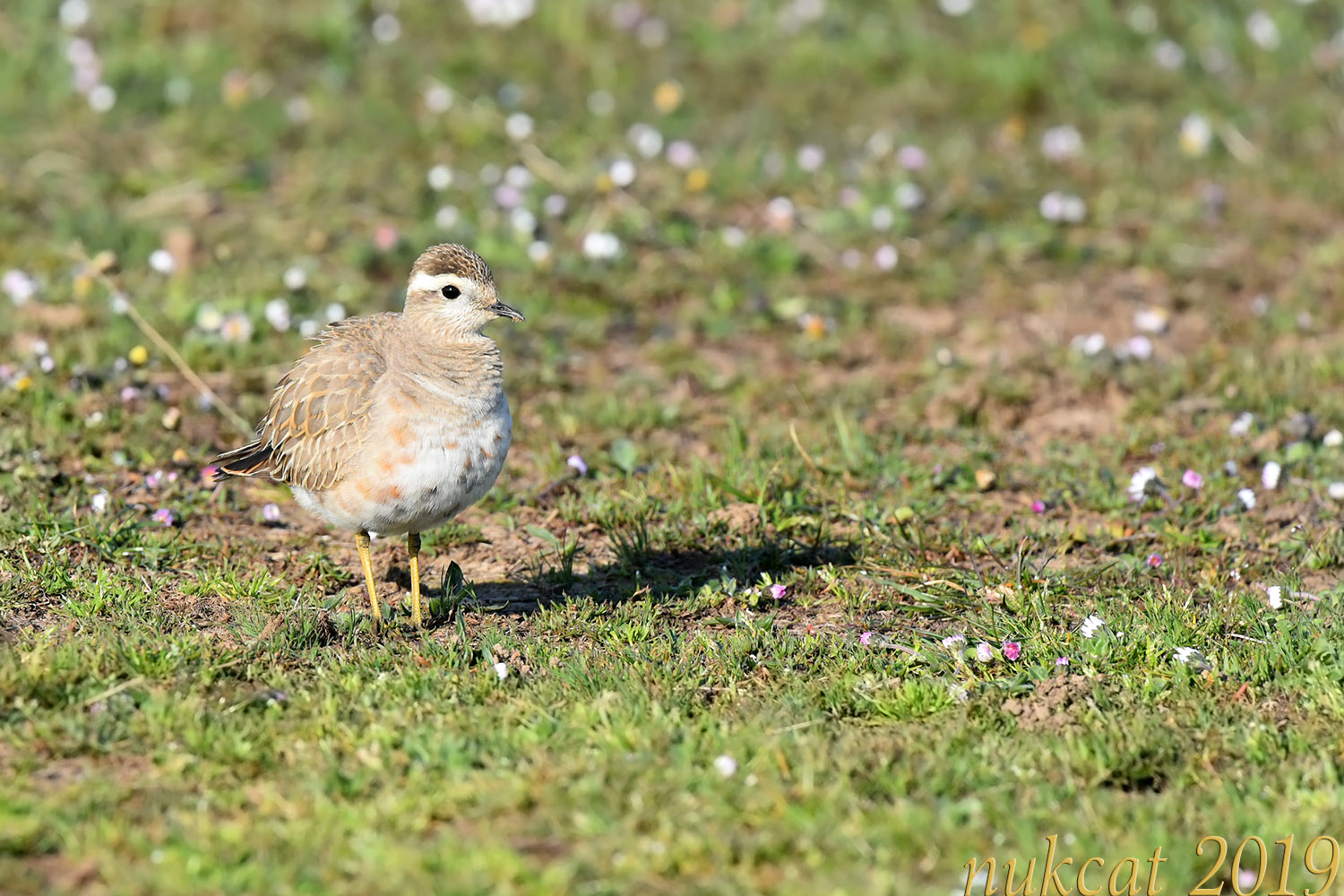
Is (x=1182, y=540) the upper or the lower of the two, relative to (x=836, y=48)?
lower

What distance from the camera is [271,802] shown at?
5.32 meters

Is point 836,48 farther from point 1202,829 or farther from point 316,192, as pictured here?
point 1202,829

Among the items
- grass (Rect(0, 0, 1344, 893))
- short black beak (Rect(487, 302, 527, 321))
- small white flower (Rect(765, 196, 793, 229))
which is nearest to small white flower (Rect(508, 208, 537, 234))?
grass (Rect(0, 0, 1344, 893))

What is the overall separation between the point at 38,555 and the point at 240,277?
339cm

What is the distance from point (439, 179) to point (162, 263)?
222 centimetres

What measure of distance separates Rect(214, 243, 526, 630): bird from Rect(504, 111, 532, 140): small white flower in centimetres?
537

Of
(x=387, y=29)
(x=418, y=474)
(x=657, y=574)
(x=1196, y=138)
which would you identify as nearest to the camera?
(x=418, y=474)

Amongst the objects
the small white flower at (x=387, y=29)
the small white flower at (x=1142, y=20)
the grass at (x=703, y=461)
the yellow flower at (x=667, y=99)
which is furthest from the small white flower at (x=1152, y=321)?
the small white flower at (x=387, y=29)

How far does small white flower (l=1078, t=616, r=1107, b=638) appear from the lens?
21.4 feet

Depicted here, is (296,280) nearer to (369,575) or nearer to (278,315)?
(278,315)

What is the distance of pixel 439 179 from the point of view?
1159 centimetres

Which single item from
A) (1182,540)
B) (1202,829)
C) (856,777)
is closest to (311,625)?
(856,777)

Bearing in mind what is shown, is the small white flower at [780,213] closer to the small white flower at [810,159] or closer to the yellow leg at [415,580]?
the small white flower at [810,159]

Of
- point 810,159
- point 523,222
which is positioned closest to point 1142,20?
point 810,159
